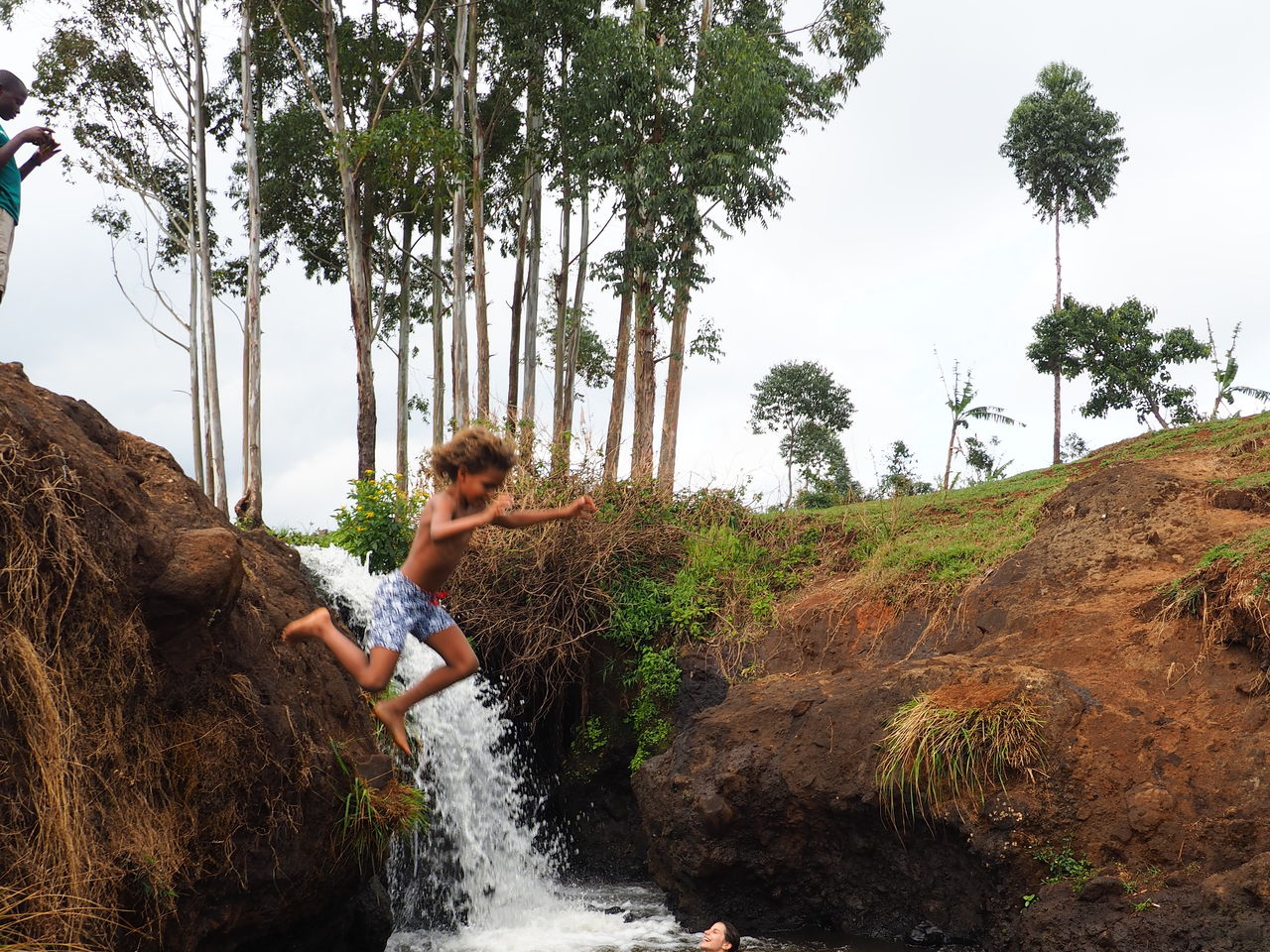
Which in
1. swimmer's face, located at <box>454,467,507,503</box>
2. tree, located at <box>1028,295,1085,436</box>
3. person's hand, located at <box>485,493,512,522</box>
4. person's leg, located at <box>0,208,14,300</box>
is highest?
tree, located at <box>1028,295,1085,436</box>

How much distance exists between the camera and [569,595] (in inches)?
478

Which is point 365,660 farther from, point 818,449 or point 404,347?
point 818,449

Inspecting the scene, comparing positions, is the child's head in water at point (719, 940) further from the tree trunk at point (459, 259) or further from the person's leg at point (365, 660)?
the tree trunk at point (459, 259)

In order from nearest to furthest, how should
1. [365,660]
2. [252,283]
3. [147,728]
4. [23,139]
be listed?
Result: [365,660] → [147,728] → [23,139] → [252,283]

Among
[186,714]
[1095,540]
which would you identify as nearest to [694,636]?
[1095,540]

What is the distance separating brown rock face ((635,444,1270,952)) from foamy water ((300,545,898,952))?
2.10 feet

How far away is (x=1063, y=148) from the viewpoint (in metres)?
31.6

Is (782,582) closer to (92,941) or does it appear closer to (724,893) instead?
(724,893)

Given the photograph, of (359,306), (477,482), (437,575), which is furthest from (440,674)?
(359,306)

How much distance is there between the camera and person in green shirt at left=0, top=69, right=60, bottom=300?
22.1ft

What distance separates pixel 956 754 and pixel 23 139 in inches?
302

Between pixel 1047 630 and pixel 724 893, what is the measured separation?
372cm

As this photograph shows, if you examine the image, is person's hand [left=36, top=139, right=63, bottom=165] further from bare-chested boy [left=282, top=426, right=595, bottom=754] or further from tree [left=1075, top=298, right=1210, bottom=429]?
tree [left=1075, top=298, right=1210, bottom=429]

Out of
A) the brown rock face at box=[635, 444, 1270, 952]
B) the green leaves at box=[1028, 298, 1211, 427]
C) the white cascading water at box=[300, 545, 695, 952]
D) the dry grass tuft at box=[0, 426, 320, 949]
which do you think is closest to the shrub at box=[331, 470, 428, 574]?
the white cascading water at box=[300, 545, 695, 952]
